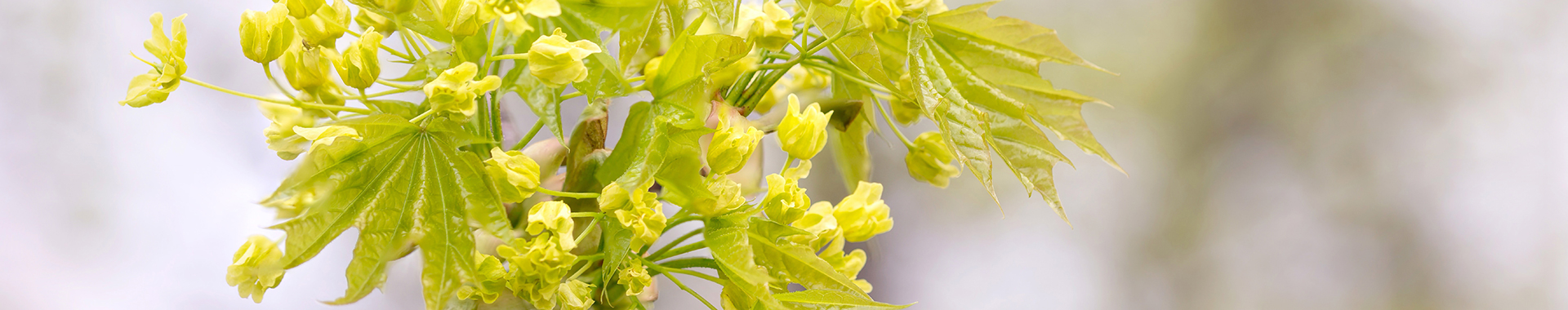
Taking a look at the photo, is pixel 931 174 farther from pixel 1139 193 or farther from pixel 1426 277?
pixel 1426 277

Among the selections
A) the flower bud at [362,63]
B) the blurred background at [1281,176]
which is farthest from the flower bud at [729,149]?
the blurred background at [1281,176]

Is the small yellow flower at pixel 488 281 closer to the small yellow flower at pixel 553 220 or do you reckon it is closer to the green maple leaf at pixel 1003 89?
the small yellow flower at pixel 553 220

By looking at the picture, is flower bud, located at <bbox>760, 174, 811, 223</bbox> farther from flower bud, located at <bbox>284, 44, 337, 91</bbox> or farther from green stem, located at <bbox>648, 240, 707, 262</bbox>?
flower bud, located at <bbox>284, 44, 337, 91</bbox>

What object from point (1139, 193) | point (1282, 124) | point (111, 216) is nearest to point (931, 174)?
point (111, 216)

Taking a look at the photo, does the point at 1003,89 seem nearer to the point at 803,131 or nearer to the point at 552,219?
the point at 803,131

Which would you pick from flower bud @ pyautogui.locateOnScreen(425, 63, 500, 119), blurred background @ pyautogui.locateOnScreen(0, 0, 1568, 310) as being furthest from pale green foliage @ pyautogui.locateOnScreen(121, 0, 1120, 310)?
blurred background @ pyautogui.locateOnScreen(0, 0, 1568, 310)

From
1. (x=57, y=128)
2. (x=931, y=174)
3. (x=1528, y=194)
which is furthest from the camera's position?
(x=1528, y=194)
